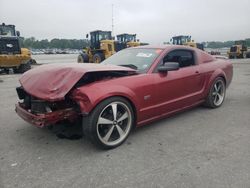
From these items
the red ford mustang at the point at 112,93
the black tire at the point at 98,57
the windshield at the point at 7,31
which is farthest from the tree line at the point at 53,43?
the red ford mustang at the point at 112,93

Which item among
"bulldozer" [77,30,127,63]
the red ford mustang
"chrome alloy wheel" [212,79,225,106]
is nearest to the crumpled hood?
the red ford mustang

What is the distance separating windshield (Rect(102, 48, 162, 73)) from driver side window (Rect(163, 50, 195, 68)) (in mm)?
225

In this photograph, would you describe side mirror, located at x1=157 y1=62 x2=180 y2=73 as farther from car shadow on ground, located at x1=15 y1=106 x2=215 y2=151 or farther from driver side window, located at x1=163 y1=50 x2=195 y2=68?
car shadow on ground, located at x1=15 y1=106 x2=215 y2=151

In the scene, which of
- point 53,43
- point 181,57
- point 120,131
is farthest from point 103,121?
point 53,43

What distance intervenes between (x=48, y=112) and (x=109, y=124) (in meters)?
0.83

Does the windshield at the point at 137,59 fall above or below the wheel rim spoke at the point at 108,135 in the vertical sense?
above

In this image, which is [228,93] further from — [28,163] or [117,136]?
[28,163]

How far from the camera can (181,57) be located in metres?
4.69

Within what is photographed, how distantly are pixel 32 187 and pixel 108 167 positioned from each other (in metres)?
0.85

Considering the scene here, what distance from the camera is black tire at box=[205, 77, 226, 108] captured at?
5105 mm

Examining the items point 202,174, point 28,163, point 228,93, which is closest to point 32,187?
point 28,163

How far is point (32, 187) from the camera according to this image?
2.47m

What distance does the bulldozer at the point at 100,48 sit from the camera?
17359 millimetres

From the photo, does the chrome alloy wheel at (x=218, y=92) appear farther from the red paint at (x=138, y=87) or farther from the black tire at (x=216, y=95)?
the red paint at (x=138, y=87)
